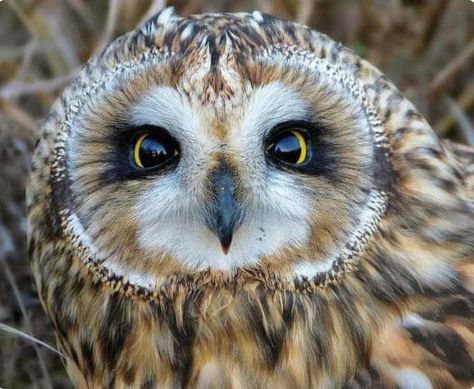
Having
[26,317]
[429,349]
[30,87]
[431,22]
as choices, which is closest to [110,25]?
[30,87]

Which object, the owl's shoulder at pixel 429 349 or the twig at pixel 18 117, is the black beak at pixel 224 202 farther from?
the twig at pixel 18 117

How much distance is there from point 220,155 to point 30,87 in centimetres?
114

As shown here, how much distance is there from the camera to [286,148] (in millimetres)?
1548

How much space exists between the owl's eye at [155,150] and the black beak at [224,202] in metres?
0.09

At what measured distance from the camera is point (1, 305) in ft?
7.87

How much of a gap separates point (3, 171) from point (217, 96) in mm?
1286

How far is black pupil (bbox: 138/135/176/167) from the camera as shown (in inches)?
61.2

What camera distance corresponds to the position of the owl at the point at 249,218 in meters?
1.54

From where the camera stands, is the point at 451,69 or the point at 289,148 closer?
the point at 289,148

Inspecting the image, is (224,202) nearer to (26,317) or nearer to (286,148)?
(286,148)

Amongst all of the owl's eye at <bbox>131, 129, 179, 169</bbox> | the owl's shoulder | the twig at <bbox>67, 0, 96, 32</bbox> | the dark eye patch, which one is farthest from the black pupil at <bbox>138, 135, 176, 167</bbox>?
the twig at <bbox>67, 0, 96, 32</bbox>

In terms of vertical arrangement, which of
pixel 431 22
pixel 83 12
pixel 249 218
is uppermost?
pixel 431 22

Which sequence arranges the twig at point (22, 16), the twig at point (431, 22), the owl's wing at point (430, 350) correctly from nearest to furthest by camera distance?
the owl's wing at point (430, 350), the twig at point (22, 16), the twig at point (431, 22)

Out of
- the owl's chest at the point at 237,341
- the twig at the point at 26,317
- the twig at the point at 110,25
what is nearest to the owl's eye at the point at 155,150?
the owl's chest at the point at 237,341
